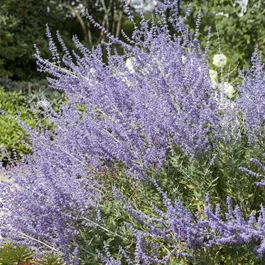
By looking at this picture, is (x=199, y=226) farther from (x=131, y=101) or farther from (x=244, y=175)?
(x=131, y=101)

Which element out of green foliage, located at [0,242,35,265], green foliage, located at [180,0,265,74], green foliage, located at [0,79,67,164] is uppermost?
green foliage, located at [0,242,35,265]

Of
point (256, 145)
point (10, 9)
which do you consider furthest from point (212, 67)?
point (256, 145)

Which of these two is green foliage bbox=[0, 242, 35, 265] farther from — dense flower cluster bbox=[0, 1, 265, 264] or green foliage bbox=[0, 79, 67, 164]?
green foliage bbox=[0, 79, 67, 164]

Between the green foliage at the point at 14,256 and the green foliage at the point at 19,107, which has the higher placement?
the green foliage at the point at 14,256

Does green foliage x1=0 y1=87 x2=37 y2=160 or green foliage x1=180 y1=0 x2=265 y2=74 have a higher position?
green foliage x1=180 y1=0 x2=265 y2=74

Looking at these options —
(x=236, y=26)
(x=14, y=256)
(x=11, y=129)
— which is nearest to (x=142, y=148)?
(x=14, y=256)

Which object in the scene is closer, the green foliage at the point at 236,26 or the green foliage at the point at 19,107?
the green foliage at the point at 19,107

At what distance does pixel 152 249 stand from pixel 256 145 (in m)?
0.59

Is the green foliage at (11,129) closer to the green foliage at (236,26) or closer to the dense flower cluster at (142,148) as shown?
the green foliage at (236,26)

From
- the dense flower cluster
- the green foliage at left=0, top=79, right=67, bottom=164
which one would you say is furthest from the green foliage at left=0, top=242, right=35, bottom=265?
the green foliage at left=0, top=79, right=67, bottom=164

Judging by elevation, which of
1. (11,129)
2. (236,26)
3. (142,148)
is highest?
(142,148)

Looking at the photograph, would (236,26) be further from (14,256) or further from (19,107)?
(14,256)

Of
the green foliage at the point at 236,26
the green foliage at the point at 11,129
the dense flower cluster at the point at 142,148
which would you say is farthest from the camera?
the green foliage at the point at 236,26

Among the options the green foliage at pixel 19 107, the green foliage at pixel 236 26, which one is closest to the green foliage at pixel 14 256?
the green foliage at pixel 19 107
